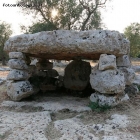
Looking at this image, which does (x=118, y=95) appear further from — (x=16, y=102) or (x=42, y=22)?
(x=42, y=22)

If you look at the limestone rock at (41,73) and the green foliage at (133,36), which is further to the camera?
the green foliage at (133,36)

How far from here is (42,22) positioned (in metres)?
21.9

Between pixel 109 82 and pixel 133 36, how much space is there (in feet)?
73.9

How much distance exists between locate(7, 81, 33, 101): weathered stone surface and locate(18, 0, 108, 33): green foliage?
14.1 m

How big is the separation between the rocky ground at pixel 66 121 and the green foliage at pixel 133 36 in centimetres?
2107

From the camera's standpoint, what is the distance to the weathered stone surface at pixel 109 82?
5914 millimetres

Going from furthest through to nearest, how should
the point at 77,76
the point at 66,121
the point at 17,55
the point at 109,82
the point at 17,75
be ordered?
the point at 77,76 < the point at 17,55 < the point at 17,75 < the point at 109,82 < the point at 66,121

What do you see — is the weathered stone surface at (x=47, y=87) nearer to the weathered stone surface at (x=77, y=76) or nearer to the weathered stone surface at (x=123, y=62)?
the weathered stone surface at (x=77, y=76)

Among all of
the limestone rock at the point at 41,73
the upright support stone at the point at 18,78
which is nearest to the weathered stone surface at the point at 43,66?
the limestone rock at the point at 41,73

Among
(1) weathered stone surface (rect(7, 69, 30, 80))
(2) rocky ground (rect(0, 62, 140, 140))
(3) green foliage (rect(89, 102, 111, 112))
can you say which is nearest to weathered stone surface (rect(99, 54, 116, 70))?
(3) green foliage (rect(89, 102, 111, 112))

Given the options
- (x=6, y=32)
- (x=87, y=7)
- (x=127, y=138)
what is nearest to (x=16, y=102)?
(x=127, y=138)

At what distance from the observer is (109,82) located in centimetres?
593

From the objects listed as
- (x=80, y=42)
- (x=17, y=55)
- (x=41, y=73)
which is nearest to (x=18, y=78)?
(x=17, y=55)

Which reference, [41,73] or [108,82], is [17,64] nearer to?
[41,73]
